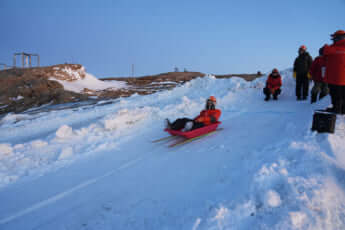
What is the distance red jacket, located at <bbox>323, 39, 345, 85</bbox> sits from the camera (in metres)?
3.66

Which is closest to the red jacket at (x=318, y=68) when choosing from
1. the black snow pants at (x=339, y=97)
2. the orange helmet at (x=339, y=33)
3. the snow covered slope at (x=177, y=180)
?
the black snow pants at (x=339, y=97)

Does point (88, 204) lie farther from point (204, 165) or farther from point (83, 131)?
point (83, 131)

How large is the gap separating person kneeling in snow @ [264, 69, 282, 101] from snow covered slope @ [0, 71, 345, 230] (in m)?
2.92

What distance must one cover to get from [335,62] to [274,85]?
4890mm

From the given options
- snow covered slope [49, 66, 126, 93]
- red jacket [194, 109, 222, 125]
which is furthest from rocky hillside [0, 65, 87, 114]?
red jacket [194, 109, 222, 125]

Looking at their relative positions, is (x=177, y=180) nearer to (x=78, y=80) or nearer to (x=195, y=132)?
(x=195, y=132)

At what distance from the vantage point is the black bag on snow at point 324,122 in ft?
10.7

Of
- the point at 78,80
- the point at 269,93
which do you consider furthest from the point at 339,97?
the point at 78,80

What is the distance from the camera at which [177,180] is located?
322 cm

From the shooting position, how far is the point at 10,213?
2.90 metres

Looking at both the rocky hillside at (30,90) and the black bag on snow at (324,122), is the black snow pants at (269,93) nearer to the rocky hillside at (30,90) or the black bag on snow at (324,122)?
the black bag on snow at (324,122)

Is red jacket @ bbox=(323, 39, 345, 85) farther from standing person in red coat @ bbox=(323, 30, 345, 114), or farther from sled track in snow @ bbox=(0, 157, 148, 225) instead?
sled track in snow @ bbox=(0, 157, 148, 225)

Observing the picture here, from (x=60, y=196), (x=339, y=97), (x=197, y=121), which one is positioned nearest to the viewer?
(x=60, y=196)

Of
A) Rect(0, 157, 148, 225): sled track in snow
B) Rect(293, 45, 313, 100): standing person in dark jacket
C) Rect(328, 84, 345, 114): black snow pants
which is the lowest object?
Rect(0, 157, 148, 225): sled track in snow
